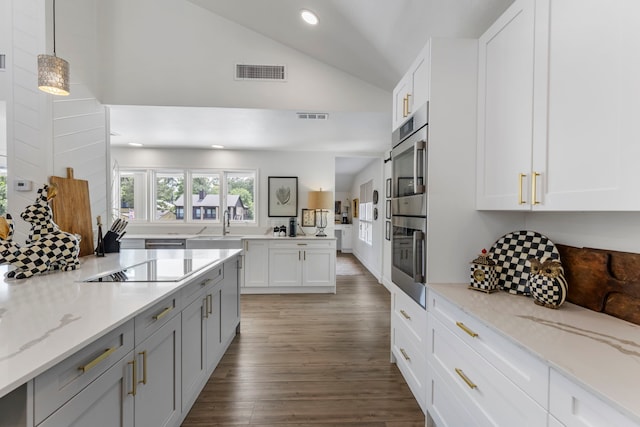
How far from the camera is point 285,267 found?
432cm

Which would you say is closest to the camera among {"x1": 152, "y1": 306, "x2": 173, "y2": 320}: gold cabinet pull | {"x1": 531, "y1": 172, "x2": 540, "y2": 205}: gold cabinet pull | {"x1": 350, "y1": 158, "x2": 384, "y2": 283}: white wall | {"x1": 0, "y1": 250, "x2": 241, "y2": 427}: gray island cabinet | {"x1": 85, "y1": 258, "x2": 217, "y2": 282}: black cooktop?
{"x1": 0, "y1": 250, "x2": 241, "y2": 427}: gray island cabinet

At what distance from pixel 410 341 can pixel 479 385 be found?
30.9 inches

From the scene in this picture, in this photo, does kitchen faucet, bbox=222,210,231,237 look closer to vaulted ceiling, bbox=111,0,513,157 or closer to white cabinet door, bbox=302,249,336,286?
vaulted ceiling, bbox=111,0,513,157

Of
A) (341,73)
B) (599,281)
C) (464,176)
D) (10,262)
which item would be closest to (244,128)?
(341,73)

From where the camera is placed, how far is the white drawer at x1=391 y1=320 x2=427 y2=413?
5.62ft

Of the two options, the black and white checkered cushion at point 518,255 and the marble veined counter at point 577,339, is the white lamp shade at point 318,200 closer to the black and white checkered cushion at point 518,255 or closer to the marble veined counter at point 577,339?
the black and white checkered cushion at point 518,255

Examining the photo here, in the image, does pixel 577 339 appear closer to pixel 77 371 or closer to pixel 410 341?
pixel 410 341

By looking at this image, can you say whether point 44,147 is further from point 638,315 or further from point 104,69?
point 638,315

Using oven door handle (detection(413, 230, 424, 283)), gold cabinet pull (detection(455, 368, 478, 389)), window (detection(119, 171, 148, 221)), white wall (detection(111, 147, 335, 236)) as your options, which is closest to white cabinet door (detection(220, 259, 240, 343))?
oven door handle (detection(413, 230, 424, 283))

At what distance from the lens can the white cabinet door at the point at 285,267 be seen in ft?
14.1

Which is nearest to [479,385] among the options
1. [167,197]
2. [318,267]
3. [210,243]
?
[318,267]

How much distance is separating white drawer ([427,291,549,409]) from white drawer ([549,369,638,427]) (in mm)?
31

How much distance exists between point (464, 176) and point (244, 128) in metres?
2.75

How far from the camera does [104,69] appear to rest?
9.22ft
